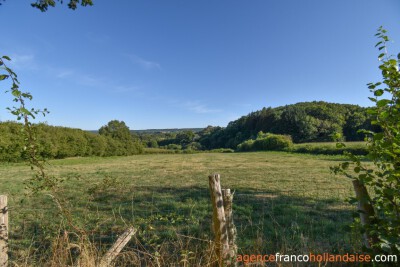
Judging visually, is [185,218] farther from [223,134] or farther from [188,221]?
[223,134]

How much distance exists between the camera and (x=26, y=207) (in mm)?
6699

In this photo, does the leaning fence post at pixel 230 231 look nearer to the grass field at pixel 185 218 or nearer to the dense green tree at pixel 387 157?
the grass field at pixel 185 218

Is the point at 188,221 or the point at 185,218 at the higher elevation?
the point at 185,218

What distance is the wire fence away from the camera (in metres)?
3.58

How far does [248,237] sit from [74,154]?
3520cm

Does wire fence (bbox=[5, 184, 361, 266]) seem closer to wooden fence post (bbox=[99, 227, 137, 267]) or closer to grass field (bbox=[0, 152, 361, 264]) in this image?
grass field (bbox=[0, 152, 361, 264])

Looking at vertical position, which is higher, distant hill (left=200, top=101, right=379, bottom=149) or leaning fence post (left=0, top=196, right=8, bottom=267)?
distant hill (left=200, top=101, right=379, bottom=149)

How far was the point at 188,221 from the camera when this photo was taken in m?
4.97

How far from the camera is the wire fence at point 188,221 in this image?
358 centimetres

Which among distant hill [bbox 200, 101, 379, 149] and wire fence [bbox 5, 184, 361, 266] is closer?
wire fence [bbox 5, 184, 361, 266]

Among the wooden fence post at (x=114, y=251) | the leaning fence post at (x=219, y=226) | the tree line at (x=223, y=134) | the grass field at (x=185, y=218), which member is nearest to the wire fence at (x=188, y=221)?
the grass field at (x=185, y=218)

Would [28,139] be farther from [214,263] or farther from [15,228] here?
[15,228]

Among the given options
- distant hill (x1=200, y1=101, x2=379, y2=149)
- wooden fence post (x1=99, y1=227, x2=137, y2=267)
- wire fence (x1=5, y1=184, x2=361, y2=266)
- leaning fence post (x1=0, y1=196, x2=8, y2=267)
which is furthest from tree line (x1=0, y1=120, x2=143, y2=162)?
distant hill (x1=200, y1=101, x2=379, y2=149)

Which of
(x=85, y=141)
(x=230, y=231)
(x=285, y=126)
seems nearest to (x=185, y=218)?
(x=230, y=231)
